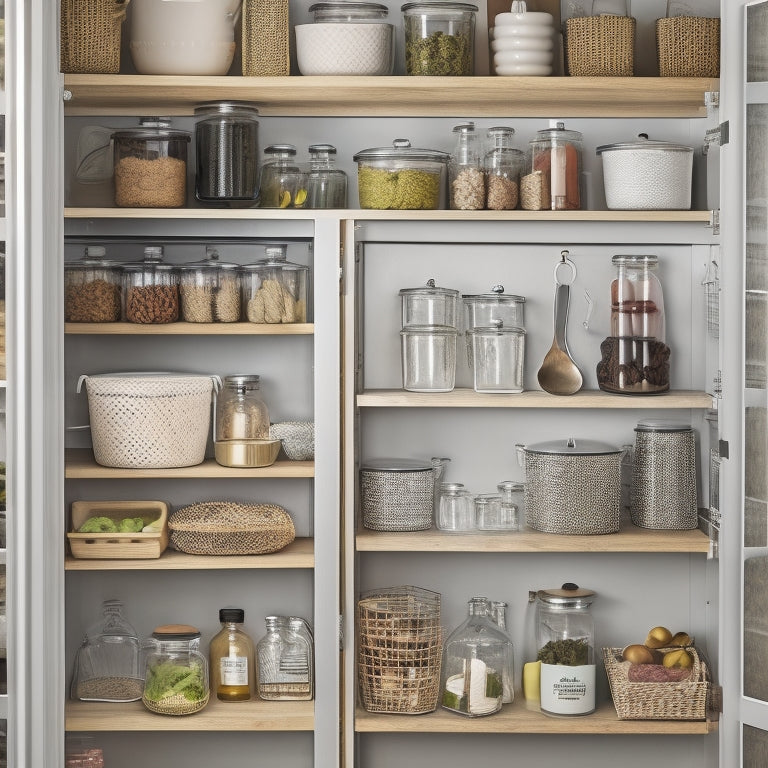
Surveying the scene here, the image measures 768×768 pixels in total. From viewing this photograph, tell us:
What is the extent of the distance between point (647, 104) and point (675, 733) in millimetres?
1566

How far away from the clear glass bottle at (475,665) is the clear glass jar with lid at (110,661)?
78 centimetres

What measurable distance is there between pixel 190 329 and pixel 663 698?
145cm

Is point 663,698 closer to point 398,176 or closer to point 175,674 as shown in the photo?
point 175,674

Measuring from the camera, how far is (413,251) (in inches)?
109

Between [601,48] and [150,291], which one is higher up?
[601,48]

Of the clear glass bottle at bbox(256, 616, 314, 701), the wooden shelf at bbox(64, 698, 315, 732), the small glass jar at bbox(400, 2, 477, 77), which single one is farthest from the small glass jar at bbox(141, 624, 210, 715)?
the small glass jar at bbox(400, 2, 477, 77)

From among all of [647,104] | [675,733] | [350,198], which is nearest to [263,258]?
[350,198]

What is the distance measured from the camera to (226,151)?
8.57ft

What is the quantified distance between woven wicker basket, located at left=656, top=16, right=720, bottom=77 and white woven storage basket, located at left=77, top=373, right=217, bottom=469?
54.9 inches

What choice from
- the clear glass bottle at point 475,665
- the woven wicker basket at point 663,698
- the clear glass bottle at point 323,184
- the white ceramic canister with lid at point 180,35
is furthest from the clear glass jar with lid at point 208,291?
the woven wicker basket at point 663,698

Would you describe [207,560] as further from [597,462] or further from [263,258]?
[597,462]

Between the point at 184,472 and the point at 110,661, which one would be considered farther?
the point at 110,661

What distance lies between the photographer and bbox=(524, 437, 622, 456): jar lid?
261 centimetres

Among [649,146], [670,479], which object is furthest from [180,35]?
[670,479]
